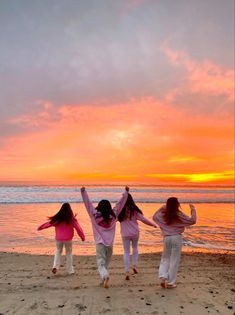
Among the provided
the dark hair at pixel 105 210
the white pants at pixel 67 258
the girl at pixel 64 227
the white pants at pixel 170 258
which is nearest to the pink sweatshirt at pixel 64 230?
the girl at pixel 64 227

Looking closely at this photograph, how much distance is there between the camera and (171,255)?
785cm

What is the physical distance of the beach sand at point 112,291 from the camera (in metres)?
6.36

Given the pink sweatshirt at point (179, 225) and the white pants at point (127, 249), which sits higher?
the pink sweatshirt at point (179, 225)

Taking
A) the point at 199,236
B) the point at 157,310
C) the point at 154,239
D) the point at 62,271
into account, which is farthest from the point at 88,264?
the point at 199,236

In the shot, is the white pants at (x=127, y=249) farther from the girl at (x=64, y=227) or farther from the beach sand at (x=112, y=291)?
the girl at (x=64, y=227)

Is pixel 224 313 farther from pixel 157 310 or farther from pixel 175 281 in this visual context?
pixel 175 281

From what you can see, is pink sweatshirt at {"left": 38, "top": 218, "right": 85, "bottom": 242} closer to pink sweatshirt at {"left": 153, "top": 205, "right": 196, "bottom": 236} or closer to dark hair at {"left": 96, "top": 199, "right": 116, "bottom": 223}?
dark hair at {"left": 96, "top": 199, "right": 116, "bottom": 223}

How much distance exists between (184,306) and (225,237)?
9454mm

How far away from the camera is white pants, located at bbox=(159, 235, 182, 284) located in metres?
7.72

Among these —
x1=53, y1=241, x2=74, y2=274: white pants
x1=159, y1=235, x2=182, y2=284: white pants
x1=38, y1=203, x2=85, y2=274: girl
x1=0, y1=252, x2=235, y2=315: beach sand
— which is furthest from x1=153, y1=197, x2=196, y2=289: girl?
x1=53, y1=241, x2=74, y2=274: white pants

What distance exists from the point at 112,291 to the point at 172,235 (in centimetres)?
171

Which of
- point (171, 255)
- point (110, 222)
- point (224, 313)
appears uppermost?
point (110, 222)

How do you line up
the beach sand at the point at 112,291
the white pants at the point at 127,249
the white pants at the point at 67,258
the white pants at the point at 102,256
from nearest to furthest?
the beach sand at the point at 112,291 → the white pants at the point at 102,256 → the white pants at the point at 127,249 → the white pants at the point at 67,258

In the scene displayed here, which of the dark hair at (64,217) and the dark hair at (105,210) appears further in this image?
the dark hair at (64,217)
